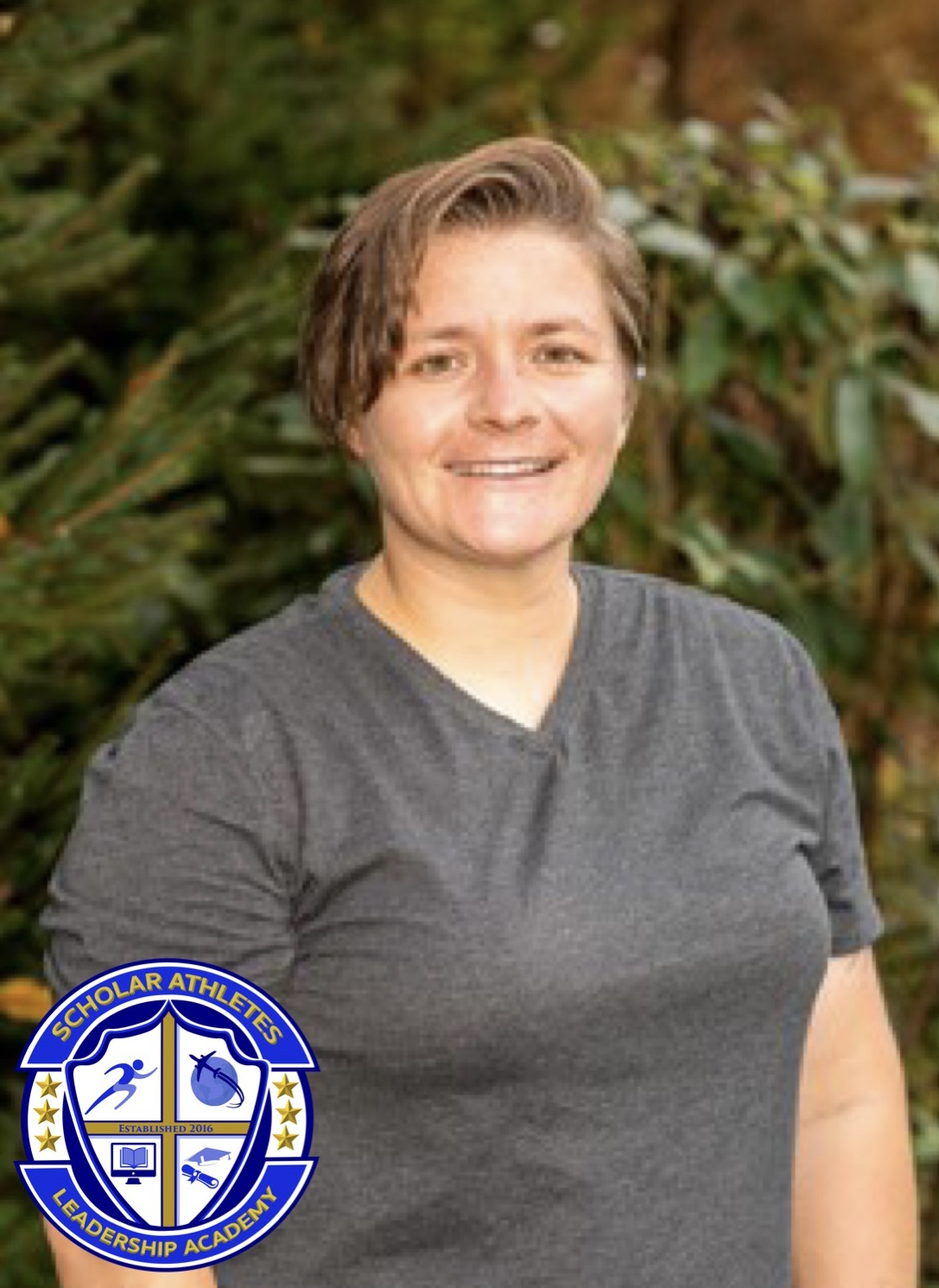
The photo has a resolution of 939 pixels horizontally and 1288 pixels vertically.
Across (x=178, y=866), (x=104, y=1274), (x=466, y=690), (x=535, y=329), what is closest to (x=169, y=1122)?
(x=104, y=1274)

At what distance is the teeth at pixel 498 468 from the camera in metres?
1.63

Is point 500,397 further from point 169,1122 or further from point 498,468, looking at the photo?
point 169,1122

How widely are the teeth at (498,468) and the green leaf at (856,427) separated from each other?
1.24m

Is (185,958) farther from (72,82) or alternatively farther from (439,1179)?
(72,82)

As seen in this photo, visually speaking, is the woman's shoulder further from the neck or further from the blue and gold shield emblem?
the blue and gold shield emblem

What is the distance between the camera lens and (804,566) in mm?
3129

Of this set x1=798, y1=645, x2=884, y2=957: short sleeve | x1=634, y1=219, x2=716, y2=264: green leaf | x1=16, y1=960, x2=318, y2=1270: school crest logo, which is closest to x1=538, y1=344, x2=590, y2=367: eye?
x1=798, y1=645, x2=884, y2=957: short sleeve

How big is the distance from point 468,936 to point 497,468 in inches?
13.6

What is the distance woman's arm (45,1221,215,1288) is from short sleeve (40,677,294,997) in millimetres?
187

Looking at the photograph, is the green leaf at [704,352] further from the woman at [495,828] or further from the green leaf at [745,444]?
the woman at [495,828]

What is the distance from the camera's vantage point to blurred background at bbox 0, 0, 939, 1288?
97.4 inches

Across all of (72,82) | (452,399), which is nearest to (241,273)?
(72,82)

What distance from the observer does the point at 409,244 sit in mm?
1608

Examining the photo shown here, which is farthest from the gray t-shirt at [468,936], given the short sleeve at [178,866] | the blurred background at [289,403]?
the blurred background at [289,403]
